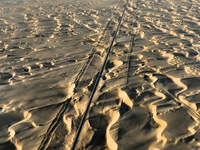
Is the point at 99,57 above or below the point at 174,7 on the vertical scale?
below

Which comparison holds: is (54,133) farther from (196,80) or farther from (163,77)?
(196,80)

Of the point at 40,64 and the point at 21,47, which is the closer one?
the point at 40,64

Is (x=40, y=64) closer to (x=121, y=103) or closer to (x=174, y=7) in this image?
(x=121, y=103)

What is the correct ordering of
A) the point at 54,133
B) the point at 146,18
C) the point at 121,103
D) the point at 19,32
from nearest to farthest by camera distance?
1. the point at 54,133
2. the point at 121,103
3. the point at 19,32
4. the point at 146,18

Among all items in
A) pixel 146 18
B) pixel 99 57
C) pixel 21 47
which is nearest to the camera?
pixel 99 57

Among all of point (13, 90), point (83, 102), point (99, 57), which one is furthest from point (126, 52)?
point (13, 90)

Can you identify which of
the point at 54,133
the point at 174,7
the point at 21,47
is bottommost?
the point at 54,133

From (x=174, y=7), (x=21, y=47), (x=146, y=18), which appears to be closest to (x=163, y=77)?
(x=21, y=47)
